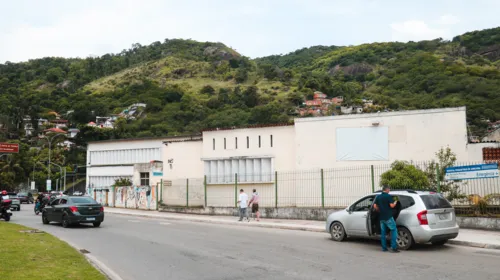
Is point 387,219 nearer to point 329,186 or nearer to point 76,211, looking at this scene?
point 329,186

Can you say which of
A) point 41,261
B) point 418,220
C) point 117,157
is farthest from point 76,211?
point 117,157

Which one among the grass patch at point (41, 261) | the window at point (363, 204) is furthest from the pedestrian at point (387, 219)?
the grass patch at point (41, 261)

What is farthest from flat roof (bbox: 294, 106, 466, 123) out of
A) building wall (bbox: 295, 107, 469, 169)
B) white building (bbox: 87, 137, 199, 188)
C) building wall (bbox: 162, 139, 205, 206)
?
white building (bbox: 87, 137, 199, 188)

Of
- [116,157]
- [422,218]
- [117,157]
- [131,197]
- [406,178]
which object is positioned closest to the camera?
[422,218]

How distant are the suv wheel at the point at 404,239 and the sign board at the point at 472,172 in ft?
20.1

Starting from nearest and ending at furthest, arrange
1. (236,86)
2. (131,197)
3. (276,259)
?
(276,259) < (131,197) < (236,86)

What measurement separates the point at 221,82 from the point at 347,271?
517 feet

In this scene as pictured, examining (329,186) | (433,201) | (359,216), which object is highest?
(329,186)

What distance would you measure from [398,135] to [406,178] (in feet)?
19.2

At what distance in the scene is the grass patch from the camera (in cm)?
829

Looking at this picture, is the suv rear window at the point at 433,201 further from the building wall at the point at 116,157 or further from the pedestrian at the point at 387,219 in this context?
the building wall at the point at 116,157

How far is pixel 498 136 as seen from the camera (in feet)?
127

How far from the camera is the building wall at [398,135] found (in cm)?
2261

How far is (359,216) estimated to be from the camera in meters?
13.5
